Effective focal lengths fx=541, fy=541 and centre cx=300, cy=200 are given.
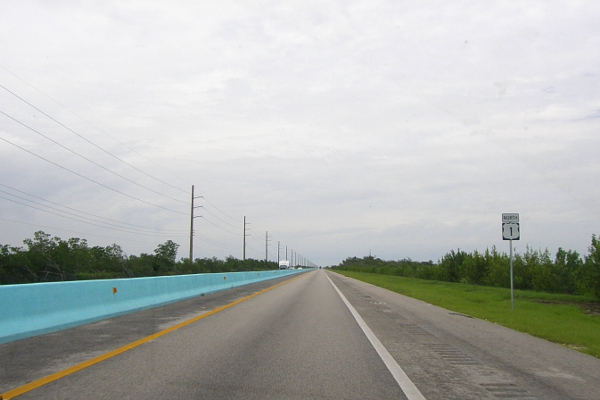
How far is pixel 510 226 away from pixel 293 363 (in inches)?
581

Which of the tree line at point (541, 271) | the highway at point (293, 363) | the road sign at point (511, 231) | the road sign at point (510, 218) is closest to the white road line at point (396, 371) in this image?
the highway at point (293, 363)

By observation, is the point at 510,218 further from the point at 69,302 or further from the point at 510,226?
the point at 69,302

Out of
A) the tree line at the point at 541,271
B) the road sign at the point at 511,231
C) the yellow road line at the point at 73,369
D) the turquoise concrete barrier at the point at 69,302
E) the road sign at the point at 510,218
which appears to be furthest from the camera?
the tree line at the point at 541,271

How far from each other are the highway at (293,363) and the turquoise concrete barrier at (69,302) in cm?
33

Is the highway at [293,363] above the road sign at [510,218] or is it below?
below

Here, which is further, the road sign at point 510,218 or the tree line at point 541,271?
the tree line at point 541,271

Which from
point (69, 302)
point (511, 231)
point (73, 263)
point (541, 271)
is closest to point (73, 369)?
point (69, 302)

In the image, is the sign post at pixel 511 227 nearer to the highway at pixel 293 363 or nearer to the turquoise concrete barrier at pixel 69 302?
the highway at pixel 293 363

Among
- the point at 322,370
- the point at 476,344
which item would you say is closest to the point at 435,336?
the point at 476,344

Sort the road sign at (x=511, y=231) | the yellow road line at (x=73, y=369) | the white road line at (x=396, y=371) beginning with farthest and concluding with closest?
the road sign at (x=511, y=231)
the white road line at (x=396, y=371)
the yellow road line at (x=73, y=369)

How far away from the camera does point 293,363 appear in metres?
8.05

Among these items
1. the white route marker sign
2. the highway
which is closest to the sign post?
the white route marker sign

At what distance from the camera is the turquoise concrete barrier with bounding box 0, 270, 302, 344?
31.8ft

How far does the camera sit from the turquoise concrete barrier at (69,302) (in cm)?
970
